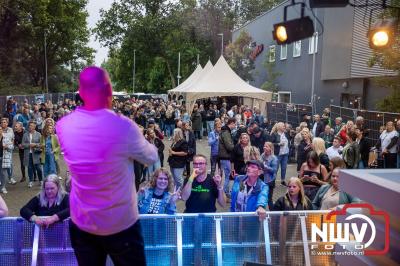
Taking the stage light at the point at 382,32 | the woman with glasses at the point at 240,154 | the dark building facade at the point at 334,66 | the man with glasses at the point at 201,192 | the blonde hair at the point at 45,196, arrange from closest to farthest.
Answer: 1. the blonde hair at the point at 45,196
2. the man with glasses at the point at 201,192
3. the stage light at the point at 382,32
4. the woman with glasses at the point at 240,154
5. the dark building facade at the point at 334,66

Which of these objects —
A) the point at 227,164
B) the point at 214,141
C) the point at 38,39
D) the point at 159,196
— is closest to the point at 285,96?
the point at 214,141

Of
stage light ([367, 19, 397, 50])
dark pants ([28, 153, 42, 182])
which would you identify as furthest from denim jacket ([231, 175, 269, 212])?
dark pants ([28, 153, 42, 182])

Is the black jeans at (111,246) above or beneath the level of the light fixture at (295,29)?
beneath

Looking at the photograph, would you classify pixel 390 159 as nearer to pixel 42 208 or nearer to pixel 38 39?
pixel 42 208

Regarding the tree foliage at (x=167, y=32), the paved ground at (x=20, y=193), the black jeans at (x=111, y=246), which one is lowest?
the paved ground at (x=20, y=193)

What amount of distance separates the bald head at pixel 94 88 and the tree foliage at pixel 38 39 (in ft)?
113

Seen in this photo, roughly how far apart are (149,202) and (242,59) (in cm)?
3538

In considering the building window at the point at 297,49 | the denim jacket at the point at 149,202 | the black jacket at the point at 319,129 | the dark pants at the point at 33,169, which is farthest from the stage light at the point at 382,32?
the building window at the point at 297,49

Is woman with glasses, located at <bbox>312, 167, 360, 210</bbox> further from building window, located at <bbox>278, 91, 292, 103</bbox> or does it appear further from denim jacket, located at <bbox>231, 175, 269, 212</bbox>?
building window, located at <bbox>278, 91, 292, 103</bbox>

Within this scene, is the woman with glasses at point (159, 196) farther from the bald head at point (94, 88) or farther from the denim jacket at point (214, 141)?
the denim jacket at point (214, 141)

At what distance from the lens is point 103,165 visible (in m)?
2.25

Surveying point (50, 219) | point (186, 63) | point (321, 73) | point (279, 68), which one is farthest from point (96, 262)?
point (186, 63)

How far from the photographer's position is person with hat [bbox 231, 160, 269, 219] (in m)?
5.60

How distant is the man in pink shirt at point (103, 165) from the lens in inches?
88.5
